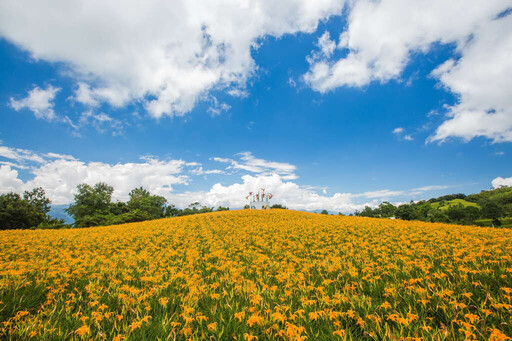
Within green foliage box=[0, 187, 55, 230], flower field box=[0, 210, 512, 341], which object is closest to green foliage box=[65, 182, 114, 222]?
green foliage box=[0, 187, 55, 230]

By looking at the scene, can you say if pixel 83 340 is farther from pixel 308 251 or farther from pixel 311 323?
pixel 308 251

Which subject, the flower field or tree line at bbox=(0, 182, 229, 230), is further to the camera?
tree line at bbox=(0, 182, 229, 230)

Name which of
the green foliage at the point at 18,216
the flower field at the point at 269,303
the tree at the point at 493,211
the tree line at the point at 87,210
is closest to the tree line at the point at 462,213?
the tree at the point at 493,211

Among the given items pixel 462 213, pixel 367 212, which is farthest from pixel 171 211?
pixel 462 213

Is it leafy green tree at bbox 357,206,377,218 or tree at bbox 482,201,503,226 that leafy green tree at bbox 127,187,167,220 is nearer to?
leafy green tree at bbox 357,206,377,218

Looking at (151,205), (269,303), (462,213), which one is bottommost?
(269,303)

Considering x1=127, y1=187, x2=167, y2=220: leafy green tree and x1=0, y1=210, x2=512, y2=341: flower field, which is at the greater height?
x1=127, y1=187, x2=167, y2=220: leafy green tree

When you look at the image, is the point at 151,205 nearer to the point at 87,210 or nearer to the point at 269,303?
the point at 87,210

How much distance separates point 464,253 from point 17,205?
1687 inches

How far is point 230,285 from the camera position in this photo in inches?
177

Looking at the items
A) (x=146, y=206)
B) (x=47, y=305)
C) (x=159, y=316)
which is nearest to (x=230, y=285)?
(x=159, y=316)

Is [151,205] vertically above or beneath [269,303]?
above

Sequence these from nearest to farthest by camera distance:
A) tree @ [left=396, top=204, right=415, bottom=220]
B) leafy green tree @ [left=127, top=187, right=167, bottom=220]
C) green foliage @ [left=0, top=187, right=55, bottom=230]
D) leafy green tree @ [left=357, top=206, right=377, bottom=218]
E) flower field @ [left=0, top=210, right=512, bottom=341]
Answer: flower field @ [left=0, top=210, right=512, bottom=341] < green foliage @ [left=0, top=187, right=55, bottom=230] < tree @ [left=396, top=204, right=415, bottom=220] < leafy green tree @ [left=357, top=206, right=377, bottom=218] < leafy green tree @ [left=127, top=187, right=167, bottom=220]

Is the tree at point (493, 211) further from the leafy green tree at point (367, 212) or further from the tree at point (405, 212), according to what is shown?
the leafy green tree at point (367, 212)
